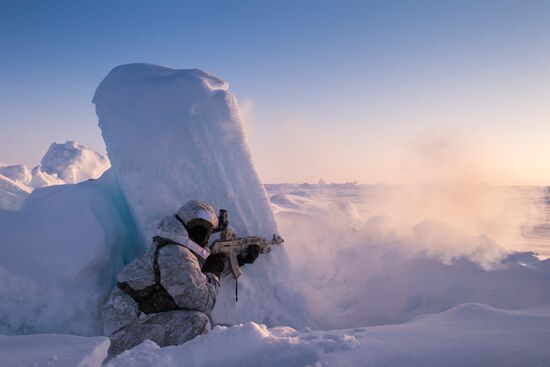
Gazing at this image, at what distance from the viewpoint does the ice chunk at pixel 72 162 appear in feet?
76.5

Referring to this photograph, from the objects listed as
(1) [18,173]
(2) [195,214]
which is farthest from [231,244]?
(1) [18,173]

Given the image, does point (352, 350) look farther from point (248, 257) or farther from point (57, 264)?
point (57, 264)

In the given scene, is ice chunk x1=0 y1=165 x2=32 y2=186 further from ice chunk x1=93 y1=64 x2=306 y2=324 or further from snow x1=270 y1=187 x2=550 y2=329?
snow x1=270 y1=187 x2=550 y2=329

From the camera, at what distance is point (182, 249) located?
3232mm

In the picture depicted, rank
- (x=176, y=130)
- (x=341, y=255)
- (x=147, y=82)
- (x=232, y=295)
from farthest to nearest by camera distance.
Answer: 1. (x=341, y=255)
2. (x=147, y=82)
3. (x=176, y=130)
4. (x=232, y=295)

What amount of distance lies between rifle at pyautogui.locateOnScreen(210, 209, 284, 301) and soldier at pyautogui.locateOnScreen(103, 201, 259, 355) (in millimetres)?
1104

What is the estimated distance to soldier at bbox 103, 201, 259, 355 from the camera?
3119 millimetres

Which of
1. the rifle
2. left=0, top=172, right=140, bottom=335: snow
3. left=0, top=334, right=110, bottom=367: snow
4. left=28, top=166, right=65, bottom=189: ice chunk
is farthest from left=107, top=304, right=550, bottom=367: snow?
left=28, top=166, right=65, bottom=189: ice chunk

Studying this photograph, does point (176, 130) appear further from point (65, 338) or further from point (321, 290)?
point (321, 290)

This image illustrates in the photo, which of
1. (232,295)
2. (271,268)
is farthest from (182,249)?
(271,268)

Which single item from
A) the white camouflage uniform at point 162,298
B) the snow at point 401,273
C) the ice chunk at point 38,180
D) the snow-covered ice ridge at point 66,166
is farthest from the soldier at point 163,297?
the snow-covered ice ridge at point 66,166

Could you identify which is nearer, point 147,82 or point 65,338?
point 65,338

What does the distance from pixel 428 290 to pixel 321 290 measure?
6.37 feet

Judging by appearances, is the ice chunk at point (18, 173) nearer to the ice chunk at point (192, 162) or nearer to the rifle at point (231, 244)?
the ice chunk at point (192, 162)
